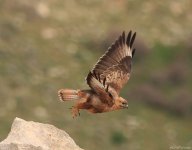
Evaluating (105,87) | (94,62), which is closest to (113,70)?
(105,87)

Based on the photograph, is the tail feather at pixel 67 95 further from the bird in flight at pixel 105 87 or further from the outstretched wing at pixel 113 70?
the outstretched wing at pixel 113 70

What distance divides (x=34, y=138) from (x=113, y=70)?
328 centimetres

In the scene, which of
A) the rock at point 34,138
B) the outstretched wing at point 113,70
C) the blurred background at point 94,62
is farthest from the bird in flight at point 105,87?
the blurred background at point 94,62

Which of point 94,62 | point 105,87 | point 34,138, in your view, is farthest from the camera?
point 94,62

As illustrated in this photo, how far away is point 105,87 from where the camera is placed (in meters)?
14.1

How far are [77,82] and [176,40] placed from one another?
8.75 meters

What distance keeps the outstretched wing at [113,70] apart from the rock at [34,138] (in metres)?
0.93

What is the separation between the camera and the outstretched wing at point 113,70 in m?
13.9

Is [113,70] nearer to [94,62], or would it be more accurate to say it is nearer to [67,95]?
[67,95]

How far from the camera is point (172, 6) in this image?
47531 millimetres

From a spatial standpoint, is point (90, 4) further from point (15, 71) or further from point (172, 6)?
point (15, 71)

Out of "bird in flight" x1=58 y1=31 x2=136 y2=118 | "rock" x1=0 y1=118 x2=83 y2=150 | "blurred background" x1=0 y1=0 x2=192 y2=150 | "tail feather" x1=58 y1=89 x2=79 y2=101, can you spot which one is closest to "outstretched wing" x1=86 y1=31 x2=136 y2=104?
"bird in flight" x1=58 y1=31 x2=136 y2=118

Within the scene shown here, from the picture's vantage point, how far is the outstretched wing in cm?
1389

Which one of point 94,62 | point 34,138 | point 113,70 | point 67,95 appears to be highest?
point 94,62
